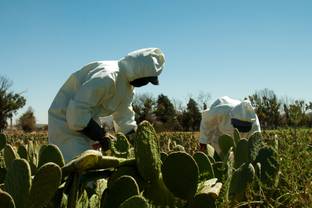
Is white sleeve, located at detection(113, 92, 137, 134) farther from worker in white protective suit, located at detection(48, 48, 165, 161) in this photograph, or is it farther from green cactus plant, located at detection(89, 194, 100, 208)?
green cactus plant, located at detection(89, 194, 100, 208)

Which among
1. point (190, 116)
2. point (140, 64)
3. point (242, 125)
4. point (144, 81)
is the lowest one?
point (242, 125)

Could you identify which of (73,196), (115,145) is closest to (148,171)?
(73,196)

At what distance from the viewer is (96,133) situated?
3281 mm

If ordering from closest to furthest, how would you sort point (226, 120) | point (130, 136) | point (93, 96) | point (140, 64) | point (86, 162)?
point (86, 162) → point (93, 96) → point (140, 64) → point (130, 136) → point (226, 120)

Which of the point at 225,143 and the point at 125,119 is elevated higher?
the point at 125,119

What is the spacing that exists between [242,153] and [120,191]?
0.79 metres

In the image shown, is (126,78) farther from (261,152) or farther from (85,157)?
(85,157)

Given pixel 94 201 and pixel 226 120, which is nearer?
pixel 94 201

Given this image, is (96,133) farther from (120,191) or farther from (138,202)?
(138,202)

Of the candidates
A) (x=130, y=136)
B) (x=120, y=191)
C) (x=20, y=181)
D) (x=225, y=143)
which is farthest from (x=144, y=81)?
(x=20, y=181)

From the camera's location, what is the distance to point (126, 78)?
3609mm

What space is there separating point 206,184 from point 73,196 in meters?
0.41

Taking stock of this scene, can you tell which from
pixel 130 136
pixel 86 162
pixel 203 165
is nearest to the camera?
pixel 86 162

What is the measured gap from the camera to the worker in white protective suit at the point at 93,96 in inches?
127
